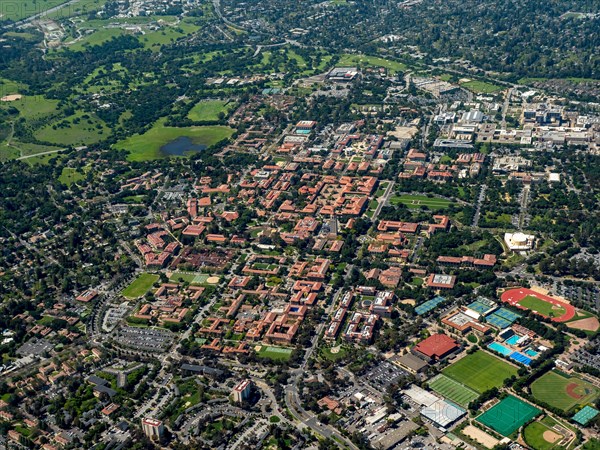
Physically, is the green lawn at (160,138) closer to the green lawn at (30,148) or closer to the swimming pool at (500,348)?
the green lawn at (30,148)

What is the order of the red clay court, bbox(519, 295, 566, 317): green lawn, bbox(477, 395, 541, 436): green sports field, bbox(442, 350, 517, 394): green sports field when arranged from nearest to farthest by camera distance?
bbox(477, 395, 541, 436): green sports field < bbox(442, 350, 517, 394): green sports field < the red clay court < bbox(519, 295, 566, 317): green lawn

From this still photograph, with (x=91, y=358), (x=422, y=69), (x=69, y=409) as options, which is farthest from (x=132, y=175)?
(x=422, y=69)

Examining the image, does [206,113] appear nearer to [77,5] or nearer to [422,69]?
[422,69]

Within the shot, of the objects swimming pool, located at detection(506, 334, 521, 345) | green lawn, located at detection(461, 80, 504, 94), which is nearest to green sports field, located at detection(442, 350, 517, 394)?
swimming pool, located at detection(506, 334, 521, 345)

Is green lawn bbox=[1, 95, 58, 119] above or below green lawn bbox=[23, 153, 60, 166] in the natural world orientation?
above

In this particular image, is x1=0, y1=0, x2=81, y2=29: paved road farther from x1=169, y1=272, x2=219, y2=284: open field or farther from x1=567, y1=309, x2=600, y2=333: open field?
x1=567, y1=309, x2=600, y2=333: open field

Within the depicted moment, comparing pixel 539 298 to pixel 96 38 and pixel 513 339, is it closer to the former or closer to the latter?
pixel 513 339
